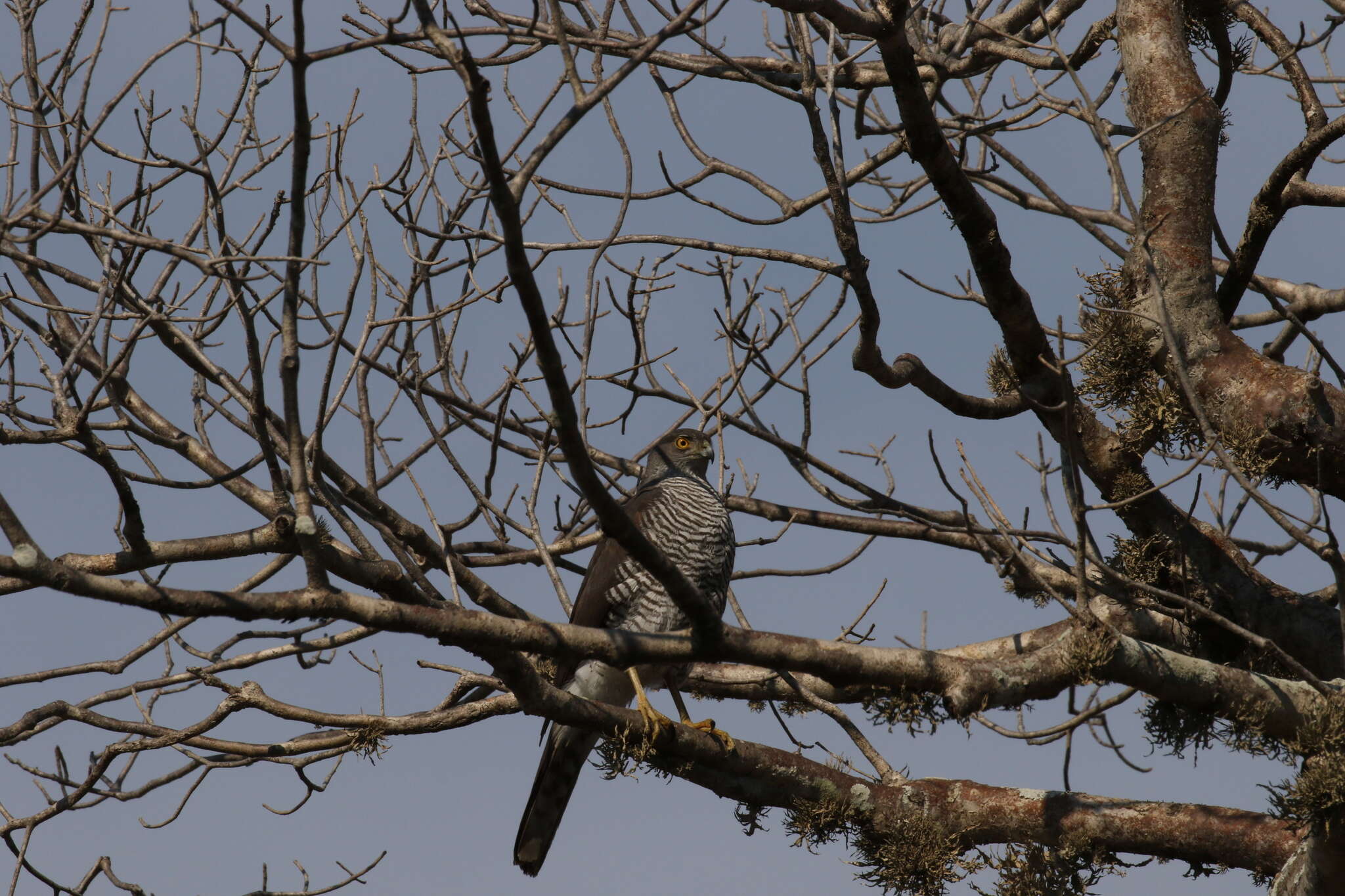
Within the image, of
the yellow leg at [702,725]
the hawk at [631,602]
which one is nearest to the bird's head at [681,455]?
the hawk at [631,602]

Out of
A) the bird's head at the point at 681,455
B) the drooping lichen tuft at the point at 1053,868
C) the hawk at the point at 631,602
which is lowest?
the drooping lichen tuft at the point at 1053,868

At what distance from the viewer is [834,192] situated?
3986 mm

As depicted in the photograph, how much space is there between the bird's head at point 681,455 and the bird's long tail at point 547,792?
69.6 inches

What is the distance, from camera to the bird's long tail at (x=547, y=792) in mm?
4992

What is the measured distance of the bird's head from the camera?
637 cm

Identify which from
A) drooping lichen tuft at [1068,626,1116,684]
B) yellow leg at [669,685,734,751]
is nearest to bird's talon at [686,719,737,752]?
yellow leg at [669,685,734,751]

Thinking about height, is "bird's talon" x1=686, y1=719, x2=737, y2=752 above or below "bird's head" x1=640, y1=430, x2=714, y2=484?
below

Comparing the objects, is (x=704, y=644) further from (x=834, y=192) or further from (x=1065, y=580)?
(x=1065, y=580)

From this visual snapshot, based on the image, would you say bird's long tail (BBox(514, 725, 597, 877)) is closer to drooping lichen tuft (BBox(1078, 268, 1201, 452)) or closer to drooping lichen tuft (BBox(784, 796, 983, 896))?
drooping lichen tuft (BBox(784, 796, 983, 896))

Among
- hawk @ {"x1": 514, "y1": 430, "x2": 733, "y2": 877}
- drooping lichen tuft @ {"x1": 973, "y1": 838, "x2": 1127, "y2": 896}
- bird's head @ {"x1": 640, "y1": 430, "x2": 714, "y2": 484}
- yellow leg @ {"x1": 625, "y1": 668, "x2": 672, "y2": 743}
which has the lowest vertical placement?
drooping lichen tuft @ {"x1": 973, "y1": 838, "x2": 1127, "y2": 896}

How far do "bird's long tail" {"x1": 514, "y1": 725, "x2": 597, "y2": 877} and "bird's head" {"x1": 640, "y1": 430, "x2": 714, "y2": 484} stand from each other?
5.80ft

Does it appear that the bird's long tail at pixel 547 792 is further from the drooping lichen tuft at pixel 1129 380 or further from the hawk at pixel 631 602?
the drooping lichen tuft at pixel 1129 380

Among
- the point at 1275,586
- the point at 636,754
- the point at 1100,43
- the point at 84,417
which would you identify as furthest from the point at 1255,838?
the point at 84,417

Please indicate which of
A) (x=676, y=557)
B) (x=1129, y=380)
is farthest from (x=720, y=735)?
(x=1129, y=380)
